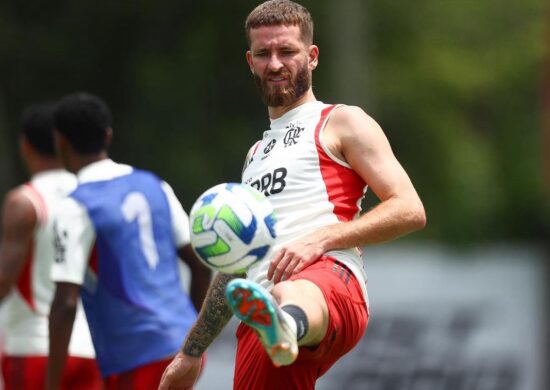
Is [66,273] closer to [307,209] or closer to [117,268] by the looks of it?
[117,268]

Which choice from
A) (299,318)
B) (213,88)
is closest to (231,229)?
(299,318)

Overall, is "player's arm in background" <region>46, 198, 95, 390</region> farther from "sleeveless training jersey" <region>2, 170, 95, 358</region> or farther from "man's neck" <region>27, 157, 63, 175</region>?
"man's neck" <region>27, 157, 63, 175</region>

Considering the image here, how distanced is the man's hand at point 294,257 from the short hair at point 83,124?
214 cm

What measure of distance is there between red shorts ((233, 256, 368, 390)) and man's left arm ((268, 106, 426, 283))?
0.24ft

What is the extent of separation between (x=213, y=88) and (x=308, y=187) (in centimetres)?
Answer: 2109

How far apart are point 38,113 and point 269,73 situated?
2993 millimetres

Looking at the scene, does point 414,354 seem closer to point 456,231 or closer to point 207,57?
point 456,231

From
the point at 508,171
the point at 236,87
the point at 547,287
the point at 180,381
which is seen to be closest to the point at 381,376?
the point at 547,287

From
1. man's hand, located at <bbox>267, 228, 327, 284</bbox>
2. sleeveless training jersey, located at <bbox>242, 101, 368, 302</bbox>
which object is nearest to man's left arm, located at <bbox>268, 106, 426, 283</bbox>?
man's hand, located at <bbox>267, 228, 327, 284</bbox>

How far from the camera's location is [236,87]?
2698 cm

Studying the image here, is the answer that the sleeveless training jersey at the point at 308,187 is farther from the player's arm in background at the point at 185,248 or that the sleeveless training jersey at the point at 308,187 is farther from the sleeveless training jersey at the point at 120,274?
the player's arm in background at the point at 185,248

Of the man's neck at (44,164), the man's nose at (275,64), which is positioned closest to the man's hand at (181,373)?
the man's nose at (275,64)

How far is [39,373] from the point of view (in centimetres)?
830

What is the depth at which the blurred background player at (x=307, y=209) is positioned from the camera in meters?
5.73
